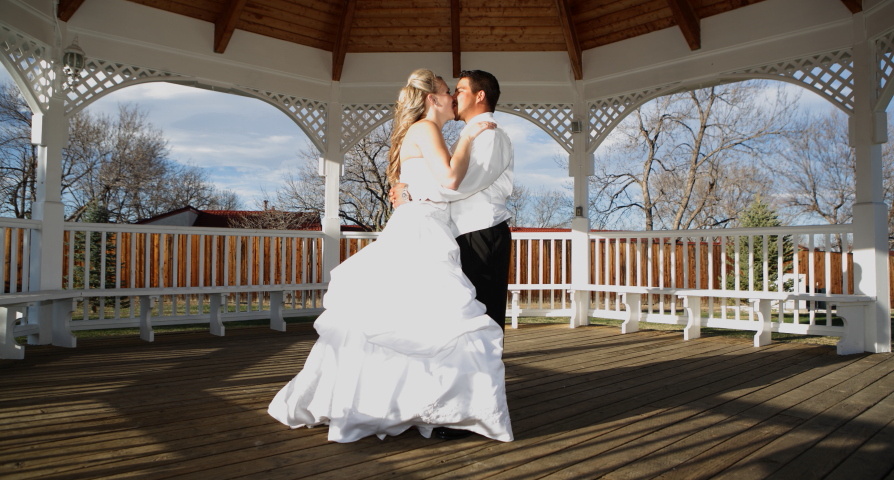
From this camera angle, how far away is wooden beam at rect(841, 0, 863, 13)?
5.30 metres

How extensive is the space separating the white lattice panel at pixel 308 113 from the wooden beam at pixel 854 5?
5111 millimetres

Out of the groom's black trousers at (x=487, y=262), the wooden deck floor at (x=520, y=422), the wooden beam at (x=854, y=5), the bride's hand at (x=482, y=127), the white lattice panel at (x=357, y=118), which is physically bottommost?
the wooden deck floor at (x=520, y=422)

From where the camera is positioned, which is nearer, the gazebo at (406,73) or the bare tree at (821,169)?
the gazebo at (406,73)

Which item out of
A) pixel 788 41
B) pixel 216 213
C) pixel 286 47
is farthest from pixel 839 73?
pixel 216 213

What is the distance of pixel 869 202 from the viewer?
525 centimetres

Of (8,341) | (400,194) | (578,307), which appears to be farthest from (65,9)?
(578,307)

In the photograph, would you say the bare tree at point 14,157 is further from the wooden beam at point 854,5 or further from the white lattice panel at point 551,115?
the wooden beam at point 854,5

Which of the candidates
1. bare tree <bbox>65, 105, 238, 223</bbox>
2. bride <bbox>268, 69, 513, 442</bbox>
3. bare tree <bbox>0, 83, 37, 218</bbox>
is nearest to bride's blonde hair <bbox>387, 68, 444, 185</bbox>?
bride <bbox>268, 69, 513, 442</bbox>

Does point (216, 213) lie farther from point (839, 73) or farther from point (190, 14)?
point (839, 73)

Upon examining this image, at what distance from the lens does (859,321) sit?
5223 mm

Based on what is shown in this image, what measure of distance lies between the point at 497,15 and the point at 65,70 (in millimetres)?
4220

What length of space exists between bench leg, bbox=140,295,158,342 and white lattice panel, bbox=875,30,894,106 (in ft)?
21.4

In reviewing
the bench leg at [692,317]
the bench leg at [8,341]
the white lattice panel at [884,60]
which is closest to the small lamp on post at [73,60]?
the bench leg at [8,341]

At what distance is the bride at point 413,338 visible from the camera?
2.47m
